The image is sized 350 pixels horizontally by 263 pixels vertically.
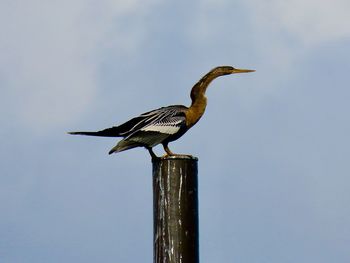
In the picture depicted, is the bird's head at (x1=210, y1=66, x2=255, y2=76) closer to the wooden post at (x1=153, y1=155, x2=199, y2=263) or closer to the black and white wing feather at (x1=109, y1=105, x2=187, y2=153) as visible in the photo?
the black and white wing feather at (x1=109, y1=105, x2=187, y2=153)

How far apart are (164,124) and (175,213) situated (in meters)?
2.70

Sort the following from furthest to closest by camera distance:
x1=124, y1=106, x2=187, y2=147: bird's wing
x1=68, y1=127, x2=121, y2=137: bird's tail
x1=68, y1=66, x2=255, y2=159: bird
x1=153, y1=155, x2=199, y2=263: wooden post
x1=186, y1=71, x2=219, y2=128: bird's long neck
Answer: x1=186, y1=71, x2=219, y2=128: bird's long neck, x1=124, y1=106, x2=187, y2=147: bird's wing, x1=68, y1=66, x2=255, y2=159: bird, x1=68, y1=127, x2=121, y2=137: bird's tail, x1=153, y1=155, x2=199, y2=263: wooden post

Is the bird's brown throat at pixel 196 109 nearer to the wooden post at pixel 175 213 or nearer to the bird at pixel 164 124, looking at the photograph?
the bird at pixel 164 124

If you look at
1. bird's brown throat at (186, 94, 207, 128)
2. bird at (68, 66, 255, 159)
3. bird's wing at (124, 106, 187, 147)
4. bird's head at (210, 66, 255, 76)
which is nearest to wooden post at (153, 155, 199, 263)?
bird at (68, 66, 255, 159)

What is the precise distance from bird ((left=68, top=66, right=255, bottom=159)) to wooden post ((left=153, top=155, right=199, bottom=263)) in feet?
4.53

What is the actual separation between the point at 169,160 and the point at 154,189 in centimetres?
27

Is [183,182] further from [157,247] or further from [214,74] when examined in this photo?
[214,74]

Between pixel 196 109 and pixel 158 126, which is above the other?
pixel 196 109

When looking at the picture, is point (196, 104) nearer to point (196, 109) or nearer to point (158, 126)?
point (196, 109)

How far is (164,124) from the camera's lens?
341 inches

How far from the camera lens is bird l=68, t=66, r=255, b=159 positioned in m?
8.23

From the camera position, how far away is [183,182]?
6.21 meters

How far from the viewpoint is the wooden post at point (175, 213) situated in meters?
5.99

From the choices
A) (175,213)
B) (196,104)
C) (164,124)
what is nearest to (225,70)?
(196,104)
